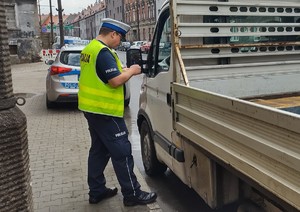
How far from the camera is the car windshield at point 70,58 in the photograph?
29.2ft

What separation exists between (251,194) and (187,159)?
2.36 ft

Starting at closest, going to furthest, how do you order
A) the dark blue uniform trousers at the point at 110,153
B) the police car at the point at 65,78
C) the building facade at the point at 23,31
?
1. the dark blue uniform trousers at the point at 110,153
2. the police car at the point at 65,78
3. the building facade at the point at 23,31

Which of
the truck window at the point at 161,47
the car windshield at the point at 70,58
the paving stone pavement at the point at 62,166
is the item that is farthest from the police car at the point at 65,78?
the truck window at the point at 161,47

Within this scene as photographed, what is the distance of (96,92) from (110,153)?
2.10ft

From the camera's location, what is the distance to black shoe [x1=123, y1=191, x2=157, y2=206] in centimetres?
385

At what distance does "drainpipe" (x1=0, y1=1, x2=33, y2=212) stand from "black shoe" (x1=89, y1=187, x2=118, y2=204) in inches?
56.2

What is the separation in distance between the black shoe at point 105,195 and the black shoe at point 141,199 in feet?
0.85

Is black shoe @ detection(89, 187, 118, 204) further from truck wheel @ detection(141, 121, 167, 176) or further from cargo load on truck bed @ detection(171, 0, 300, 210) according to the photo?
cargo load on truck bed @ detection(171, 0, 300, 210)

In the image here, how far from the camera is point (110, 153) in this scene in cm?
375

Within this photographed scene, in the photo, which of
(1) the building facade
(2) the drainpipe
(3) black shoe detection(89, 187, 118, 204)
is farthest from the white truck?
(1) the building facade

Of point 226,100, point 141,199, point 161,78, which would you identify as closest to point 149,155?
point 141,199

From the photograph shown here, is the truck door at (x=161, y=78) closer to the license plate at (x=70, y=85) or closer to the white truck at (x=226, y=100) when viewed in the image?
the white truck at (x=226, y=100)

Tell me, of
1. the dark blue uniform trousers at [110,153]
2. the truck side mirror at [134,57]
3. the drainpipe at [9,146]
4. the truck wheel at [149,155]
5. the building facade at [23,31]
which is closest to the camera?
the drainpipe at [9,146]

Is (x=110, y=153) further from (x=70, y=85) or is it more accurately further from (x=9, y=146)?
(x=70, y=85)
